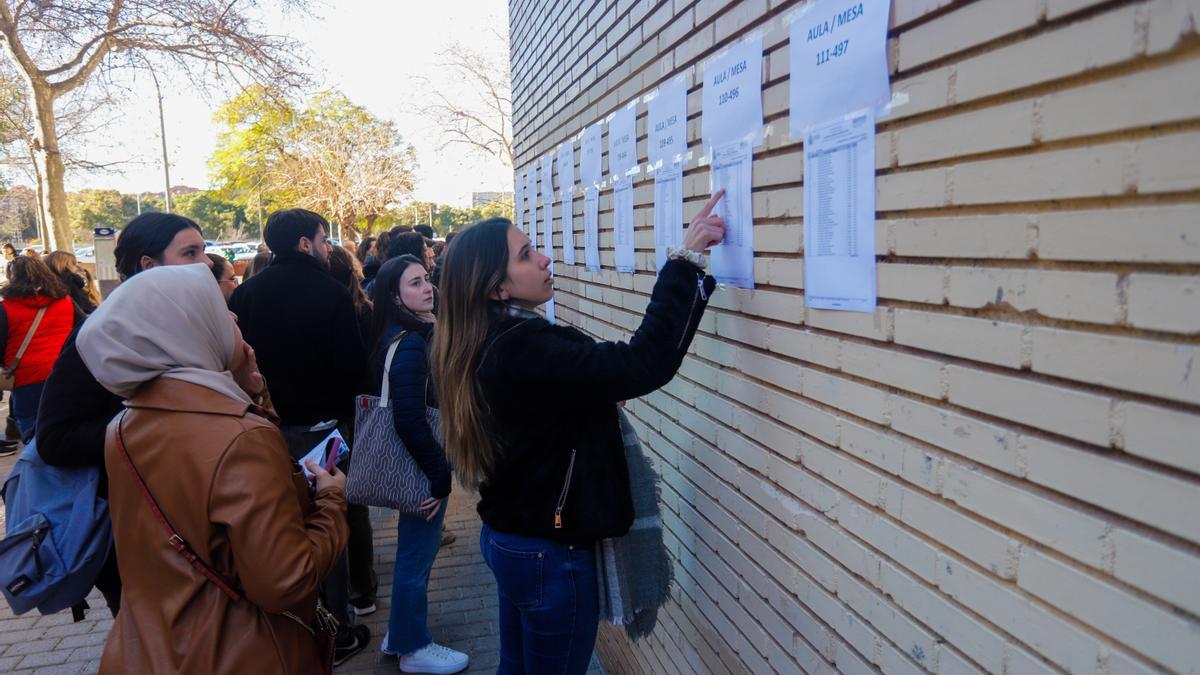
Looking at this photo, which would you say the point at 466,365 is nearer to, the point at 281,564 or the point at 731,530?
the point at 281,564

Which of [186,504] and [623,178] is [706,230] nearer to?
[623,178]

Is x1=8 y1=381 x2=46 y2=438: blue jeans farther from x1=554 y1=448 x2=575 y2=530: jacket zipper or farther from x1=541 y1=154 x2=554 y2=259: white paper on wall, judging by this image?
x1=554 y1=448 x2=575 y2=530: jacket zipper

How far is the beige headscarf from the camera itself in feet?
6.70

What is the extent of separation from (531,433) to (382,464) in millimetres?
1611

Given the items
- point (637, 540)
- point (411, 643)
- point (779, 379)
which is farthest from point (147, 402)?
point (411, 643)

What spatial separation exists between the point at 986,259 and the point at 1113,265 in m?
0.25

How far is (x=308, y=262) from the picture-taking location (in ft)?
14.0

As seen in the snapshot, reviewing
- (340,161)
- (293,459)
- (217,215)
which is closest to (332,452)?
(293,459)

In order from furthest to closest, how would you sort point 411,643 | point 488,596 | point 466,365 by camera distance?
point 488,596, point 411,643, point 466,365

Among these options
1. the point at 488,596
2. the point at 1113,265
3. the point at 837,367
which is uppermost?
the point at 1113,265

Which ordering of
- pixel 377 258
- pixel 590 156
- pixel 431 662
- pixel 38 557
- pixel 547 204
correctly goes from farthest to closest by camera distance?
pixel 377 258 < pixel 547 204 < pixel 431 662 < pixel 590 156 < pixel 38 557

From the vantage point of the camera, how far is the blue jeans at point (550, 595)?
2.41m

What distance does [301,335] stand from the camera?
4070 mm

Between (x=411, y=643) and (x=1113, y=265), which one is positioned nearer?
(x=1113, y=265)
